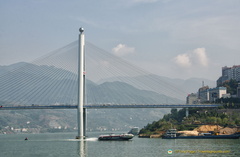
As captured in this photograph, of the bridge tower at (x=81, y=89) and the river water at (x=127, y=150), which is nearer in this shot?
the river water at (x=127, y=150)

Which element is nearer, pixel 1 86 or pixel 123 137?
pixel 123 137

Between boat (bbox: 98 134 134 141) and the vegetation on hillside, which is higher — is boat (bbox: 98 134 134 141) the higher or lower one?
the lower one

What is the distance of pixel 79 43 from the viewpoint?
11356 cm

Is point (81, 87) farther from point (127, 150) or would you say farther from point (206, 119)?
point (206, 119)

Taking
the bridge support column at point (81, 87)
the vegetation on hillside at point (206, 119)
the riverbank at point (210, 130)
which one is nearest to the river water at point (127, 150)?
the bridge support column at point (81, 87)

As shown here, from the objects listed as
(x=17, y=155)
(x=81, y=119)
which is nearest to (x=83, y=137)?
(x=81, y=119)

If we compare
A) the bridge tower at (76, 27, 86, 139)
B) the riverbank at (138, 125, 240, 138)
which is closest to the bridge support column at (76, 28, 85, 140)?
the bridge tower at (76, 27, 86, 139)

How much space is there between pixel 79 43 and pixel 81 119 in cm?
2110

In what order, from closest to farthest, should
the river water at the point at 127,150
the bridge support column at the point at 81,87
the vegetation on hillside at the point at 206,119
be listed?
the river water at the point at 127,150 → the bridge support column at the point at 81,87 → the vegetation on hillside at the point at 206,119

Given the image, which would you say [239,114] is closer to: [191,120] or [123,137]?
[191,120]

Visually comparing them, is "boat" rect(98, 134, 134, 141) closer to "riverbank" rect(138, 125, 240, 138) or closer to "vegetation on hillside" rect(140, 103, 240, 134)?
"riverbank" rect(138, 125, 240, 138)

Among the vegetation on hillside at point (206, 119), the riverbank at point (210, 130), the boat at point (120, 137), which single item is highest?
the vegetation on hillside at point (206, 119)

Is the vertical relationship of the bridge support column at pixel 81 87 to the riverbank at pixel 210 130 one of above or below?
above

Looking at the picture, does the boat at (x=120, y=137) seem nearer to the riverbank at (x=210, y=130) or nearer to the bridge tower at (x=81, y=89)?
the bridge tower at (x=81, y=89)
